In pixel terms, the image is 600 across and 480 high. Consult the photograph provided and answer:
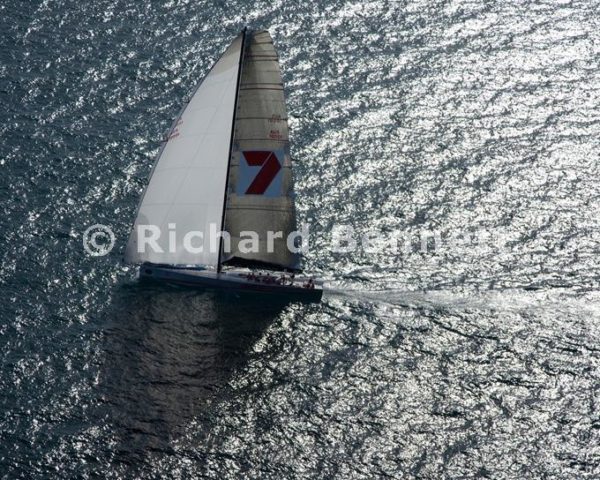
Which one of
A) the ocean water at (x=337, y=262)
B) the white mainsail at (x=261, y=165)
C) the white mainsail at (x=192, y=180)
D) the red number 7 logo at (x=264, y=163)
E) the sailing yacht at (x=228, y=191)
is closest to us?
the ocean water at (x=337, y=262)

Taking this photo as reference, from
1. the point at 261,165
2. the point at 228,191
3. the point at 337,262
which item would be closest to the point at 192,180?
the point at 228,191

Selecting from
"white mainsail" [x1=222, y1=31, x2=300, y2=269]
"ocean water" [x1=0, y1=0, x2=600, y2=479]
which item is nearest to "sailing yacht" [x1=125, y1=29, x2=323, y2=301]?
"white mainsail" [x1=222, y1=31, x2=300, y2=269]

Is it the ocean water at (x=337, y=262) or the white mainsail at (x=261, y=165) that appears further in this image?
the white mainsail at (x=261, y=165)

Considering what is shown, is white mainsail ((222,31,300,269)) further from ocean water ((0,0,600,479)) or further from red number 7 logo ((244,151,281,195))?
ocean water ((0,0,600,479))

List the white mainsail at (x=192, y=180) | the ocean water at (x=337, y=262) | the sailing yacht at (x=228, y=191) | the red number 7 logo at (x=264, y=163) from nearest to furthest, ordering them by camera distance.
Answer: the ocean water at (x=337, y=262) → the sailing yacht at (x=228, y=191) → the white mainsail at (x=192, y=180) → the red number 7 logo at (x=264, y=163)

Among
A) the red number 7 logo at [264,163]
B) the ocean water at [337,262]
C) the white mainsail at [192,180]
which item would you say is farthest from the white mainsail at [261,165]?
the ocean water at [337,262]

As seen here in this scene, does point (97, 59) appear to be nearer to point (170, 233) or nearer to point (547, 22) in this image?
point (170, 233)

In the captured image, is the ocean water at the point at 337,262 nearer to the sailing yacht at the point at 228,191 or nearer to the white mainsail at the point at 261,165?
the sailing yacht at the point at 228,191
